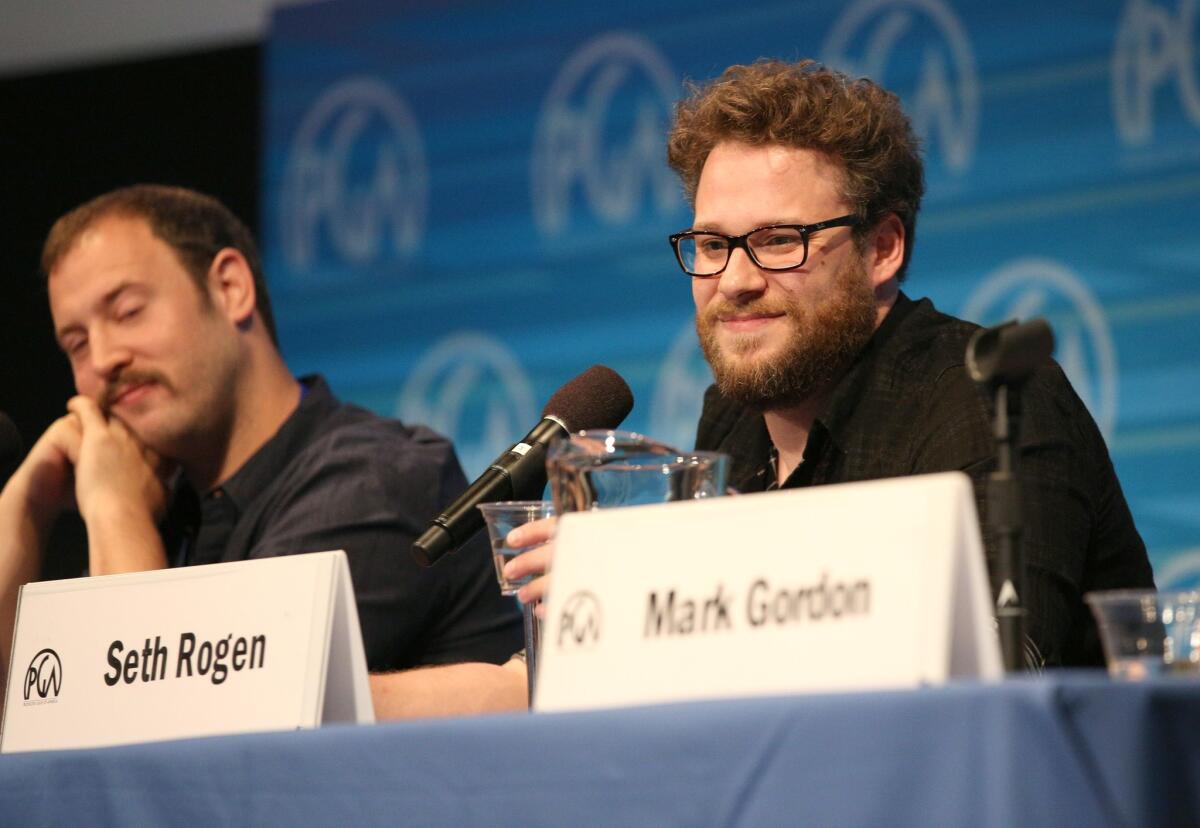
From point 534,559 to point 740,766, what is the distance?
0.49 m

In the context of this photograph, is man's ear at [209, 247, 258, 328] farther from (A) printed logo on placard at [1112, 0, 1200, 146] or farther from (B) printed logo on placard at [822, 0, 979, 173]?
(A) printed logo on placard at [1112, 0, 1200, 146]

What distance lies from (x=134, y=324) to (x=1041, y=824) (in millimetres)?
2141

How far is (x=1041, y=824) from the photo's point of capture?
817 mm

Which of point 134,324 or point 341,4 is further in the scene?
point 341,4

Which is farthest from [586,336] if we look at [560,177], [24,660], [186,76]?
[24,660]

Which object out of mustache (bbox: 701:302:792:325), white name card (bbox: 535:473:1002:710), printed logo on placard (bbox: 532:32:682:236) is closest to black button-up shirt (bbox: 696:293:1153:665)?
mustache (bbox: 701:302:792:325)

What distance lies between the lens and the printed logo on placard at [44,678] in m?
1.38

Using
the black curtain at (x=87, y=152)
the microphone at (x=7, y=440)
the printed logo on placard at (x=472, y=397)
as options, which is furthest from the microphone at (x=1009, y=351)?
the black curtain at (x=87, y=152)

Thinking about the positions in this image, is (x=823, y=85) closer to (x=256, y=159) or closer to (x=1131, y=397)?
(x=1131, y=397)

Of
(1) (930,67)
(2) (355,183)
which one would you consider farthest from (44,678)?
(2) (355,183)

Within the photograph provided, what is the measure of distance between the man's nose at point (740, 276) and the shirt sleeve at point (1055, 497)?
0.28m

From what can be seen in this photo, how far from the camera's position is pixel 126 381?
2656 mm

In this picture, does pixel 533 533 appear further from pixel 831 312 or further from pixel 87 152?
pixel 87 152

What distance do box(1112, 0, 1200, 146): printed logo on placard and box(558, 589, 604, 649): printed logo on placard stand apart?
231cm
